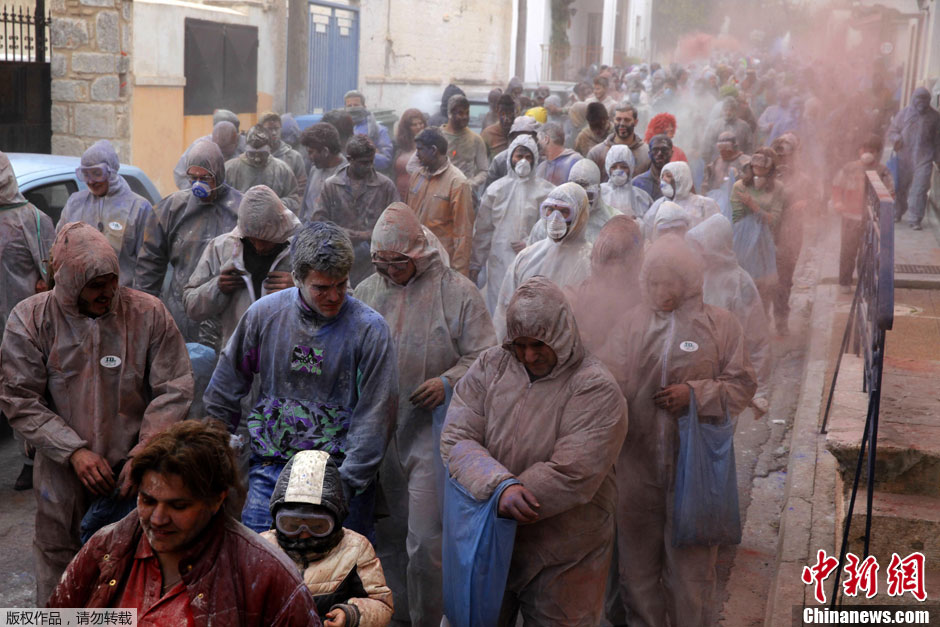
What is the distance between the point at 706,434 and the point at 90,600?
2.89 metres

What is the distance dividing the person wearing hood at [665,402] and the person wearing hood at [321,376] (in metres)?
1.18

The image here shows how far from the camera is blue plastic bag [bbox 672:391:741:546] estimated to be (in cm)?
479

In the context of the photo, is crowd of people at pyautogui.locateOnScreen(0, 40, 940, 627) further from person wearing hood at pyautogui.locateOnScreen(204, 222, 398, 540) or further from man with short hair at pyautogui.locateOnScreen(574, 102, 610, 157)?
man with short hair at pyautogui.locateOnScreen(574, 102, 610, 157)

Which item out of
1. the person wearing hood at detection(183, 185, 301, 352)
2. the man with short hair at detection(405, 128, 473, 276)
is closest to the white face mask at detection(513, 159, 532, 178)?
the man with short hair at detection(405, 128, 473, 276)

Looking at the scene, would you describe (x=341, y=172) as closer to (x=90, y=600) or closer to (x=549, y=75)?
(x=90, y=600)

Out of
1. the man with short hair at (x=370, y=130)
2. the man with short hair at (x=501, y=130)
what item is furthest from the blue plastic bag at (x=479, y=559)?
the man with short hair at (x=370, y=130)

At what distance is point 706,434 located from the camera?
4.87m

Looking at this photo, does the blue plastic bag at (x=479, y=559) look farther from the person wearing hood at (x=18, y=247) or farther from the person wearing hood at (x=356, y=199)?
the person wearing hood at (x=356, y=199)

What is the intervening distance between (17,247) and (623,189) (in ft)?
14.5

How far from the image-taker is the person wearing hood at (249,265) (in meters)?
5.51

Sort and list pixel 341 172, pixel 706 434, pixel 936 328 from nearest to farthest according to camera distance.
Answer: pixel 706 434 → pixel 936 328 → pixel 341 172

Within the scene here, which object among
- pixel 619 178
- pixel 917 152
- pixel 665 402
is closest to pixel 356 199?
pixel 619 178

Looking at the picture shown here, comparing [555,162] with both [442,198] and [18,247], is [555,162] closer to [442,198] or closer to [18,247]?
[442,198]

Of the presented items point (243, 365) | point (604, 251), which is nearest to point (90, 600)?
point (243, 365)
